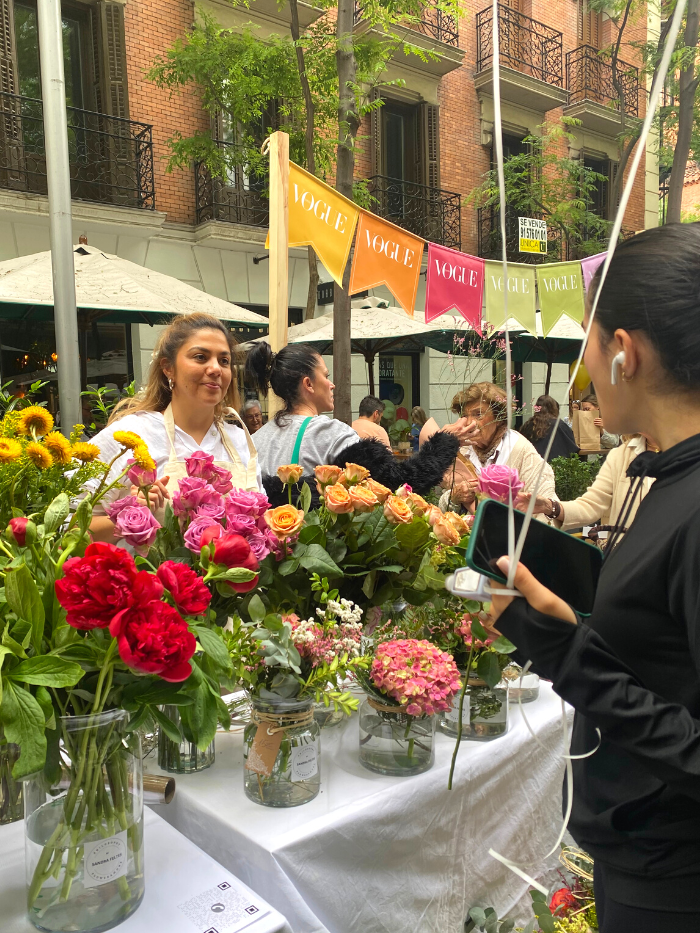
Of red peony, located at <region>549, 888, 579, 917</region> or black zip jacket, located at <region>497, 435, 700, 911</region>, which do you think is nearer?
black zip jacket, located at <region>497, 435, 700, 911</region>

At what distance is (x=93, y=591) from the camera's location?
2.60 feet

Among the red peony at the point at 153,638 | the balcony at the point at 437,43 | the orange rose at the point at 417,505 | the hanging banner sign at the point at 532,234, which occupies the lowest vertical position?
the red peony at the point at 153,638

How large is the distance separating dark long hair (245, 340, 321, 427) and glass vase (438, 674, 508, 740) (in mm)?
1463

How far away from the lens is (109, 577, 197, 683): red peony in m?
0.78

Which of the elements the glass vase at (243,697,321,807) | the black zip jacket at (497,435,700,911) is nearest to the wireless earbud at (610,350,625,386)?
the black zip jacket at (497,435,700,911)

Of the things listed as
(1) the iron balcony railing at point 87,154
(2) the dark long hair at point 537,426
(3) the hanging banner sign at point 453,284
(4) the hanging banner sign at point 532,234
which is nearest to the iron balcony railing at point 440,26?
(1) the iron balcony railing at point 87,154

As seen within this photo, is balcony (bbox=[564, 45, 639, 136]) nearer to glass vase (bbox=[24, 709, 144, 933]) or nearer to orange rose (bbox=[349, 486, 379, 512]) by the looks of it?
orange rose (bbox=[349, 486, 379, 512])

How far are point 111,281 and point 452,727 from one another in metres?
4.67

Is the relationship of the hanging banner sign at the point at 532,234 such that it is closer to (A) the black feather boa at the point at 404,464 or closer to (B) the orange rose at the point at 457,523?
(A) the black feather boa at the point at 404,464

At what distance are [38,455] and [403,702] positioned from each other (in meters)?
0.75

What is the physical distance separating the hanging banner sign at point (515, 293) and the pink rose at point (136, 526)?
485 centimetres

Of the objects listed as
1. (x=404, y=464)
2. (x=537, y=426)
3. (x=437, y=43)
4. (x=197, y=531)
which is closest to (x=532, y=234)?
(x=537, y=426)

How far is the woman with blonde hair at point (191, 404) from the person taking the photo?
227 cm

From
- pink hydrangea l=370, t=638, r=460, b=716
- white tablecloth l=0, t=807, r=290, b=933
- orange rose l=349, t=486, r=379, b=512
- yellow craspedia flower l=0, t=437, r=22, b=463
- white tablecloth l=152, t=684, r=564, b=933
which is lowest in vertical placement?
white tablecloth l=152, t=684, r=564, b=933
